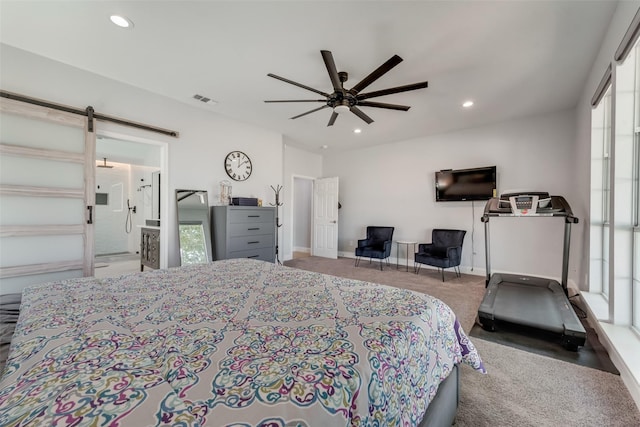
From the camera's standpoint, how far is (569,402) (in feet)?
5.38

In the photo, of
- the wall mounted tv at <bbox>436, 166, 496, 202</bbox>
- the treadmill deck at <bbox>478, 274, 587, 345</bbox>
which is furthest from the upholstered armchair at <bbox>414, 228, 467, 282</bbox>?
the treadmill deck at <bbox>478, 274, 587, 345</bbox>

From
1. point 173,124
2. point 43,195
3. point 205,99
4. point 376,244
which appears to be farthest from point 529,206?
point 43,195

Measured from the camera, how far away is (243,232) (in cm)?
418

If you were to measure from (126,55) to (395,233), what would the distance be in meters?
5.36

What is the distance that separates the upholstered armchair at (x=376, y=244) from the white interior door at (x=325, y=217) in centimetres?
90

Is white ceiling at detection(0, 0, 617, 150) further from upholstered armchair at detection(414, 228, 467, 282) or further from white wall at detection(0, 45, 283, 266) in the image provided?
upholstered armchair at detection(414, 228, 467, 282)

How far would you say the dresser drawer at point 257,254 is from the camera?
407 centimetres

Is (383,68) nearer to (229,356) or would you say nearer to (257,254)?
(229,356)

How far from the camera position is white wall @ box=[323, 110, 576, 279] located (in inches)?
166

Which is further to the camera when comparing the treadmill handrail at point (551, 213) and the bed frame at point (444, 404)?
the treadmill handrail at point (551, 213)

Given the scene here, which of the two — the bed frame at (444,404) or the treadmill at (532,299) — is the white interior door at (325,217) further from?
the bed frame at (444,404)

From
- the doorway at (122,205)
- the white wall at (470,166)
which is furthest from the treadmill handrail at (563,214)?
the doorway at (122,205)

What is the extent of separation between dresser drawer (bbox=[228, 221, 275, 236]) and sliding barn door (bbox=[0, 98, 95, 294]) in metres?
1.68

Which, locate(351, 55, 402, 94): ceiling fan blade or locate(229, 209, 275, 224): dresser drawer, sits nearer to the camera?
locate(351, 55, 402, 94): ceiling fan blade
